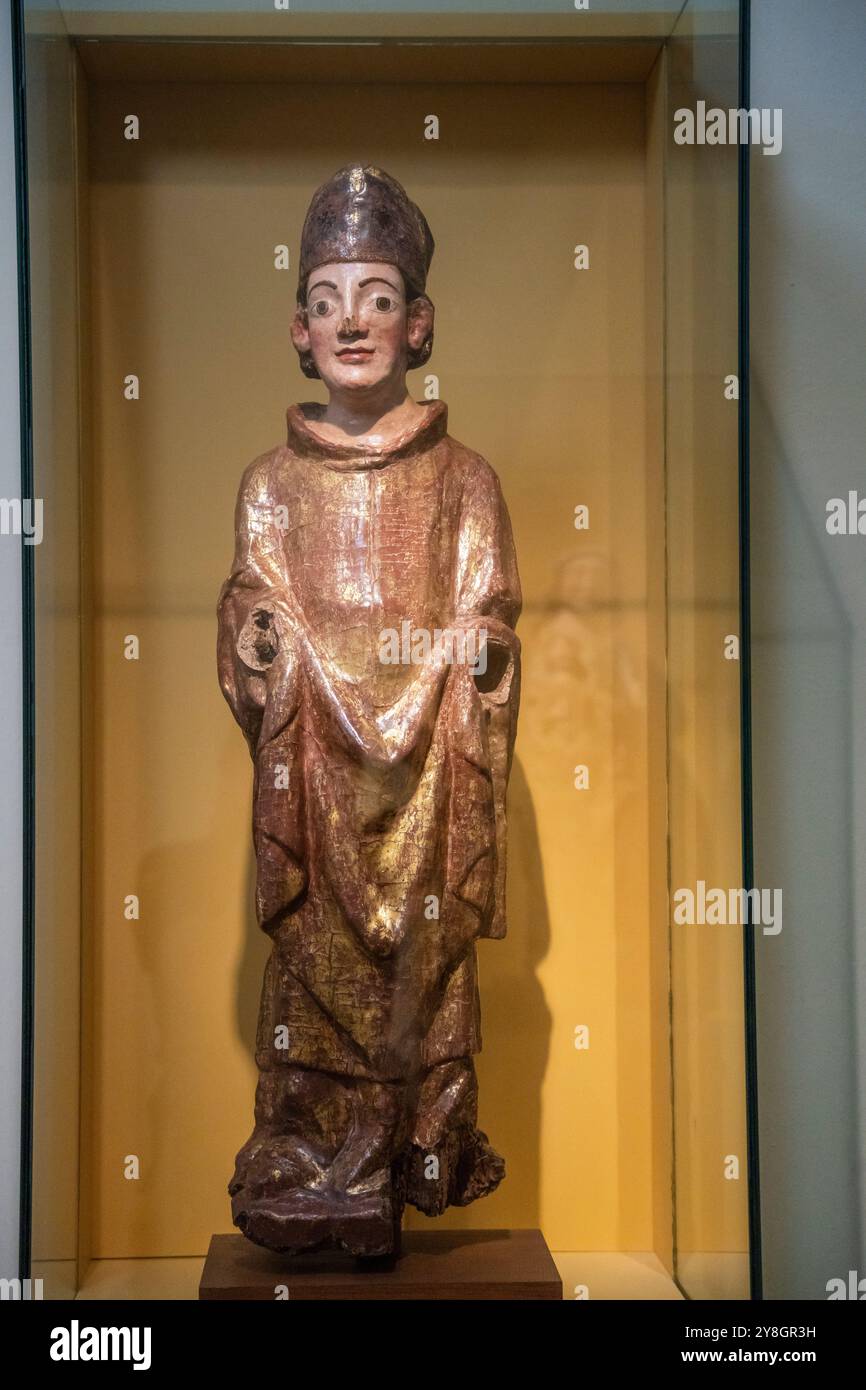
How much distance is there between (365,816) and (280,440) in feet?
2.84

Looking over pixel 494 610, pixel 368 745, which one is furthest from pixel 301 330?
pixel 368 745

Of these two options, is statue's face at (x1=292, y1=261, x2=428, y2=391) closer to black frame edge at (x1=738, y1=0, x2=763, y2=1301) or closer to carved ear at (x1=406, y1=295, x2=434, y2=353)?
carved ear at (x1=406, y1=295, x2=434, y2=353)

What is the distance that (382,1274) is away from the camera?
374cm

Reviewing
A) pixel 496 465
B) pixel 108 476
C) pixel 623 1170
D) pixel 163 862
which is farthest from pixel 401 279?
pixel 623 1170

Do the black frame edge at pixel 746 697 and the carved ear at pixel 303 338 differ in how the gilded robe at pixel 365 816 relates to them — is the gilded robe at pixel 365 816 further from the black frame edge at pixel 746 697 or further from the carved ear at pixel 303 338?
the black frame edge at pixel 746 697

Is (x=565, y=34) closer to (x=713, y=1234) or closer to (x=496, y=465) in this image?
(x=496, y=465)

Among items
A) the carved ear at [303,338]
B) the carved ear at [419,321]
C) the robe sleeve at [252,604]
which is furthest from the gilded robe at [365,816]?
the carved ear at [419,321]

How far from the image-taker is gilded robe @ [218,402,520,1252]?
3.75 metres

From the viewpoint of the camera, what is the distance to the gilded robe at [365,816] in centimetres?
375

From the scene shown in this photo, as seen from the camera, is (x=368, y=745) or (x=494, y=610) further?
(x=494, y=610)

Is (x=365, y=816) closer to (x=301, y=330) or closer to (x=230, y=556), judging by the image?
(x=230, y=556)

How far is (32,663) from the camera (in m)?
3.81

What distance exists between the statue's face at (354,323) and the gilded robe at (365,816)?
15cm
